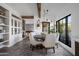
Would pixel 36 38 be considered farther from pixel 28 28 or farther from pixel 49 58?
pixel 28 28

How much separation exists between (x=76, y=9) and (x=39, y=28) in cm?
772

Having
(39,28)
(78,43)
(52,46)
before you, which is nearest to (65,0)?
(78,43)

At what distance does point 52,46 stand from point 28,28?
11.6 m

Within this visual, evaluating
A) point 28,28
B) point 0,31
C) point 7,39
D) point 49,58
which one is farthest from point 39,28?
point 49,58

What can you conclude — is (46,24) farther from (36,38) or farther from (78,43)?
(78,43)

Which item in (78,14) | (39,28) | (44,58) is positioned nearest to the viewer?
(44,58)

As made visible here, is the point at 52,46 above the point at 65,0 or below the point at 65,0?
below

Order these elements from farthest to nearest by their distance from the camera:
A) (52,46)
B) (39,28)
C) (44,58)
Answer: (39,28) < (52,46) < (44,58)

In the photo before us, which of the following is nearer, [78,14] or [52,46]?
[78,14]

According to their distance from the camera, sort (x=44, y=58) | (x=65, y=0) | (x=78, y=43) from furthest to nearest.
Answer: (x=78, y=43) < (x=65, y=0) < (x=44, y=58)

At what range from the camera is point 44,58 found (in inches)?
46.9

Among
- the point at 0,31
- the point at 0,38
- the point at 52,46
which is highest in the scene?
the point at 0,31

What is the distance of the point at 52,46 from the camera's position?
4812mm

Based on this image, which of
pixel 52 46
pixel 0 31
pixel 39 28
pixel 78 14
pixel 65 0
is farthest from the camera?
pixel 39 28
